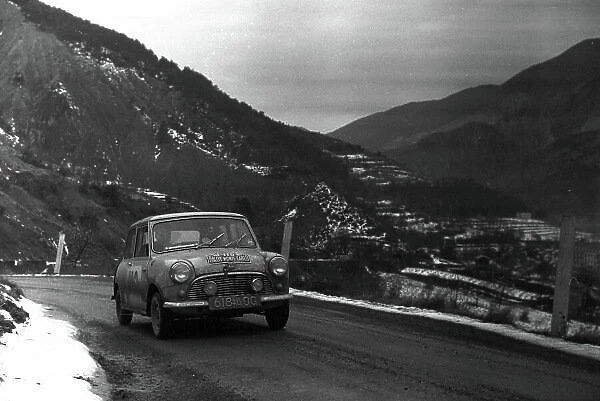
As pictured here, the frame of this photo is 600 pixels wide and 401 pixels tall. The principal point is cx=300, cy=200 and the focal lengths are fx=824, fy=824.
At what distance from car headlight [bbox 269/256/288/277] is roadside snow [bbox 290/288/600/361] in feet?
8.11

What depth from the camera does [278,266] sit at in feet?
34.8

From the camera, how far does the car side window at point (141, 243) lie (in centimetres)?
1152

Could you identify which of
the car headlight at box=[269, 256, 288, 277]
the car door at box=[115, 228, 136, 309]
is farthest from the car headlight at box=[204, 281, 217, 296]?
the car door at box=[115, 228, 136, 309]

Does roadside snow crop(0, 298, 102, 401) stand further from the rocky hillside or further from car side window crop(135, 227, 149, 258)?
the rocky hillside

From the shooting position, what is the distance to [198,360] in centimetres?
851

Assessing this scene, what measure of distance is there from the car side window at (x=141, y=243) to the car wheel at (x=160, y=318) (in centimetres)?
94

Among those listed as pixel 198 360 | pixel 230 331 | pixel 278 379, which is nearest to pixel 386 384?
pixel 278 379

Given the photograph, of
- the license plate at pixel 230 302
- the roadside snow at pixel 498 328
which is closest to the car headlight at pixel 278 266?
the license plate at pixel 230 302

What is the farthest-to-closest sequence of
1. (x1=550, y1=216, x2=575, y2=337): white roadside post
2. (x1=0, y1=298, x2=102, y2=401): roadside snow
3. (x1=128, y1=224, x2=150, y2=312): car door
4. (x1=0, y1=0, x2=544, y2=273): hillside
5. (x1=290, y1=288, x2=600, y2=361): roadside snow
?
1. (x1=0, y1=0, x2=544, y2=273): hillside
2. (x1=128, y1=224, x2=150, y2=312): car door
3. (x1=550, y1=216, x2=575, y2=337): white roadside post
4. (x1=290, y1=288, x2=600, y2=361): roadside snow
5. (x1=0, y1=298, x2=102, y2=401): roadside snow

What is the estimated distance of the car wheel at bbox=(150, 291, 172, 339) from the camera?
10211 mm

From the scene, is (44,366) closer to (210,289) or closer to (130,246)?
(210,289)

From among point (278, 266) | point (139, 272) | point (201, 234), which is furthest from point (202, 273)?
point (139, 272)

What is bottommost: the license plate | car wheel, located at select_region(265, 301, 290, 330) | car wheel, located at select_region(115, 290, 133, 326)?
car wheel, located at select_region(115, 290, 133, 326)

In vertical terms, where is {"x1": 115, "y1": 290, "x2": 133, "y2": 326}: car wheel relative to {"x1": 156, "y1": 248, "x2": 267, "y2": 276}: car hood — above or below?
below
